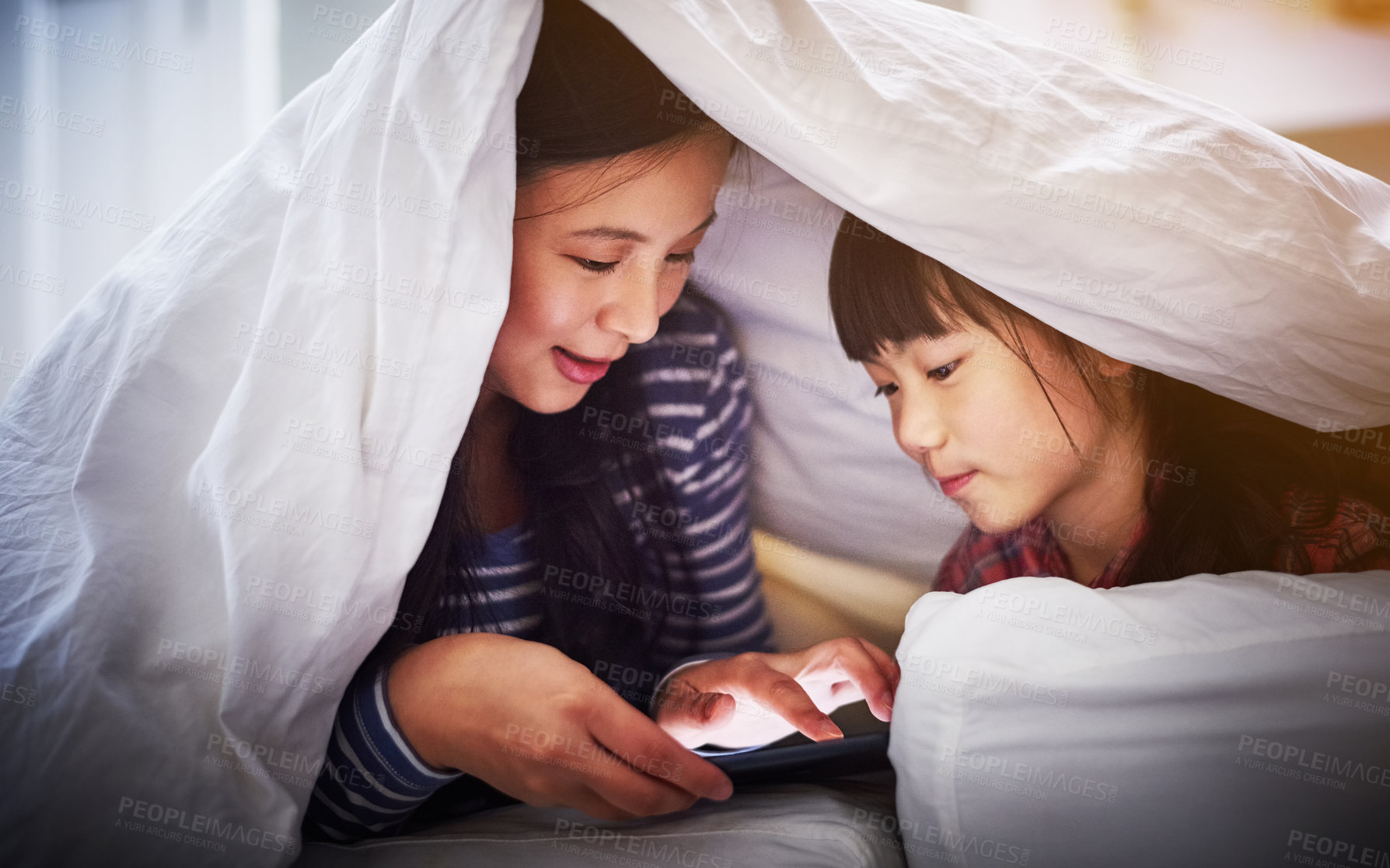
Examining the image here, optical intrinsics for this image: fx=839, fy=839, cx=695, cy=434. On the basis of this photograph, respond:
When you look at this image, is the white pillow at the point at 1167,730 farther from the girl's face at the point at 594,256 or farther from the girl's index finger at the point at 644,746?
the girl's face at the point at 594,256

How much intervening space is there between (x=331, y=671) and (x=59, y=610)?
147 millimetres

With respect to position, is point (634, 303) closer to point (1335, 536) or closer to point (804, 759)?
point (804, 759)

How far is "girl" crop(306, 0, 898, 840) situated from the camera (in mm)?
524

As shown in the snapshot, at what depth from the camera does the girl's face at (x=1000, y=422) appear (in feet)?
1.84

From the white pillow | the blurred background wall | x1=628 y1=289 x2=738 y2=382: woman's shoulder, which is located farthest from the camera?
the blurred background wall

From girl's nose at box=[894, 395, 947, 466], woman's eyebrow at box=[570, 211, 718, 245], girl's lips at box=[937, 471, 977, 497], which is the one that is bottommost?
girl's lips at box=[937, 471, 977, 497]

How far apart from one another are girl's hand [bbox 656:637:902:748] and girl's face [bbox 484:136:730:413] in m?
0.25

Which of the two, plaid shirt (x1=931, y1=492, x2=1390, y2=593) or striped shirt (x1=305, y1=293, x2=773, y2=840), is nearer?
plaid shirt (x1=931, y1=492, x2=1390, y2=593)

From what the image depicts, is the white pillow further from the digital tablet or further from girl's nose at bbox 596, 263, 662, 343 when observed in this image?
girl's nose at bbox 596, 263, 662, 343

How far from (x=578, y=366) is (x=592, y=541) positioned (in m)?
0.15

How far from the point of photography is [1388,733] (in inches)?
16.7

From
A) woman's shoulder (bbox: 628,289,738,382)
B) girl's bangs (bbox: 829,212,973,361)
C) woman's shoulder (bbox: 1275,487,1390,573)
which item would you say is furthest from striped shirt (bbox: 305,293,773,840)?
woman's shoulder (bbox: 1275,487,1390,573)

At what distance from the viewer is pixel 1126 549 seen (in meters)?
0.58

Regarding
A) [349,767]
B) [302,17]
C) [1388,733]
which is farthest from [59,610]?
[302,17]
